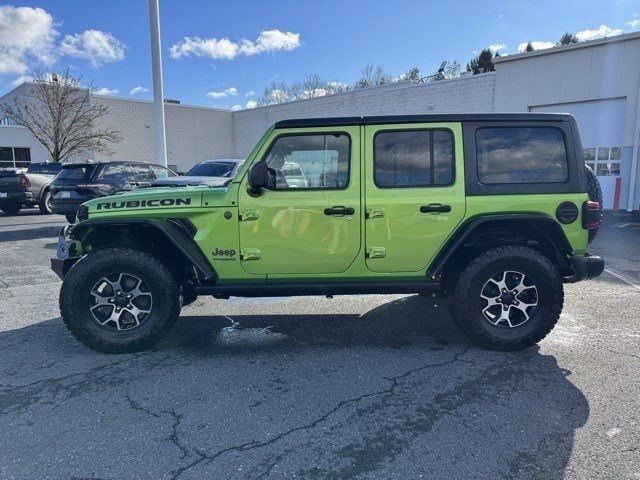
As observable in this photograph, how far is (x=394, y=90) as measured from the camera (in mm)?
20922

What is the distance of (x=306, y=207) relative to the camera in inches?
151

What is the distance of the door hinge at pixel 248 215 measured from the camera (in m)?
3.83

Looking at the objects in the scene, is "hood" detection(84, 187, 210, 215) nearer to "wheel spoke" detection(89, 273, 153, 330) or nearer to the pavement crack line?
"wheel spoke" detection(89, 273, 153, 330)

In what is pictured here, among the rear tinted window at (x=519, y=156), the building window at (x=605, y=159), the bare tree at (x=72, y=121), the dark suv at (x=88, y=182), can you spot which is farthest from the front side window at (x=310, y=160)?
the bare tree at (x=72, y=121)

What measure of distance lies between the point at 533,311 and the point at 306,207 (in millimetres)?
2137

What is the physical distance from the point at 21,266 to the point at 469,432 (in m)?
7.54

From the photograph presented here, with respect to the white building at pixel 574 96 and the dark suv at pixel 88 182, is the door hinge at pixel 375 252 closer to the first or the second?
the dark suv at pixel 88 182

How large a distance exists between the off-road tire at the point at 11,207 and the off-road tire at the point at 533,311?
15212mm

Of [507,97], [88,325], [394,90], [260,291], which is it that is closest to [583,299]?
[260,291]

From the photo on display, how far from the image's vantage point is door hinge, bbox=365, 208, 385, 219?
12.6 feet

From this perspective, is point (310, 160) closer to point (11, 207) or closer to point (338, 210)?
point (338, 210)

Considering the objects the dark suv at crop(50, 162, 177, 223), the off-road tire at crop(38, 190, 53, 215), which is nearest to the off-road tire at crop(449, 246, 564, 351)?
the dark suv at crop(50, 162, 177, 223)

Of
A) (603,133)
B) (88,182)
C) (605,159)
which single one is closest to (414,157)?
(88,182)

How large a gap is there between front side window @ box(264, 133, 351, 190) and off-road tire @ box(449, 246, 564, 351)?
1395 millimetres
